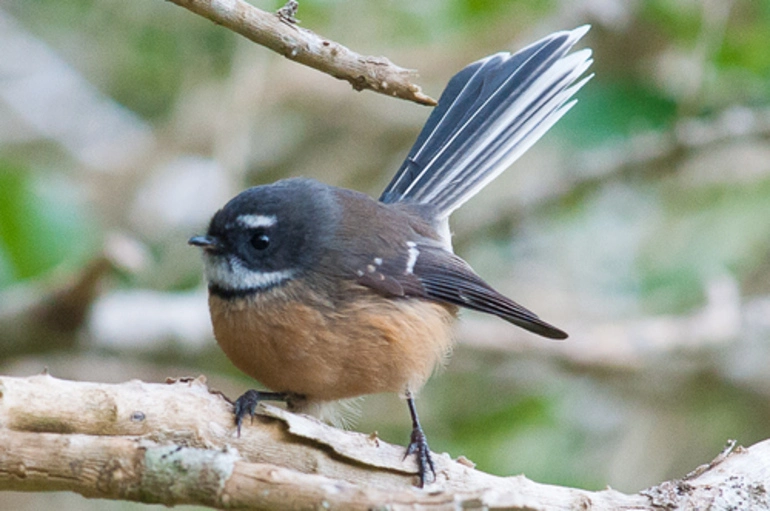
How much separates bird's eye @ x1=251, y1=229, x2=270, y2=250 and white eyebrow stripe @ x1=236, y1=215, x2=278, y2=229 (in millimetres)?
31

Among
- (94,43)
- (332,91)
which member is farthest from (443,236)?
(94,43)

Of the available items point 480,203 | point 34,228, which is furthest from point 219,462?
point 480,203

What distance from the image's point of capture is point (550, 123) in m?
4.29

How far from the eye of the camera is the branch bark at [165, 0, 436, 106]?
258cm

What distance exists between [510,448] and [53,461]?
11.9 feet

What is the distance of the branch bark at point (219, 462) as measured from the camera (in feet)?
7.42

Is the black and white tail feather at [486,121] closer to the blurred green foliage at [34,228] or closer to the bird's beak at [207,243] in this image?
the bird's beak at [207,243]

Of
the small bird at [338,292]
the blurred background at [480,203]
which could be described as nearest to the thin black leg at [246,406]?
the small bird at [338,292]

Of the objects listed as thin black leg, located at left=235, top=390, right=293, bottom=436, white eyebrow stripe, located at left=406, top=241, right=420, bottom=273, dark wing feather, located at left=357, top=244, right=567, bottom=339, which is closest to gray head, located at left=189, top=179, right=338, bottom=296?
dark wing feather, located at left=357, top=244, right=567, bottom=339

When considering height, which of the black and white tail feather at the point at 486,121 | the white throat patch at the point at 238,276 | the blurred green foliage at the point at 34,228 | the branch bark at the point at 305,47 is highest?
the black and white tail feather at the point at 486,121

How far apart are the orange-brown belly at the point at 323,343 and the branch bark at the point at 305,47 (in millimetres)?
1030

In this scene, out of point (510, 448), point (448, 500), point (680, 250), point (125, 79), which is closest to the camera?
point (448, 500)

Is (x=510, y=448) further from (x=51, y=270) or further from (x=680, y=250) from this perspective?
(x=51, y=270)

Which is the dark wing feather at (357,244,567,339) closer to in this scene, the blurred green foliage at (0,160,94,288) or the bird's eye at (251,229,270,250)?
the bird's eye at (251,229,270,250)
